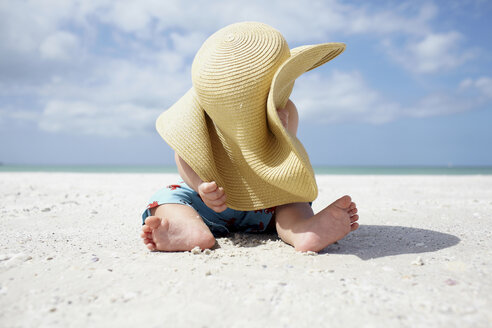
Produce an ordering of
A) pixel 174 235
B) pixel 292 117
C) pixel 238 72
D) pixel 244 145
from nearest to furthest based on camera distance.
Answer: pixel 238 72
pixel 244 145
pixel 174 235
pixel 292 117

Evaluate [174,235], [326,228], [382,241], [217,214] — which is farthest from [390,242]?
[174,235]

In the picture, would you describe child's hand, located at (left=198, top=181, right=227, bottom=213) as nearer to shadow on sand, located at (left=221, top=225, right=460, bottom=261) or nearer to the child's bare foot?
shadow on sand, located at (left=221, top=225, right=460, bottom=261)

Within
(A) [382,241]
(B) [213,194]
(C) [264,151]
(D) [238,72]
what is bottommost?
(A) [382,241]

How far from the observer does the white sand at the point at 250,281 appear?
1074mm

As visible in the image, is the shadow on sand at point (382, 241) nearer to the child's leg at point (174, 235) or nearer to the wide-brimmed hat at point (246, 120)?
the child's leg at point (174, 235)

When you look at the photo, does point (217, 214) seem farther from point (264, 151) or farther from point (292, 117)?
point (292, 117)

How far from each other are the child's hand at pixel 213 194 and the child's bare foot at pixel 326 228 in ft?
1.43

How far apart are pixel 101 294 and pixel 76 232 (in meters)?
1.31

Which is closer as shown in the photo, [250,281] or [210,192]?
[250,281]

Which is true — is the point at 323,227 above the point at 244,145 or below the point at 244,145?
below

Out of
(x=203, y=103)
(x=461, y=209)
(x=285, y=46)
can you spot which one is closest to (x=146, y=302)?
(x=203, y=103)

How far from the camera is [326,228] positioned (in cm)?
180

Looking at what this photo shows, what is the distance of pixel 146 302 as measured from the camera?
3.85 feet

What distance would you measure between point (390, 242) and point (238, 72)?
1296 mm
